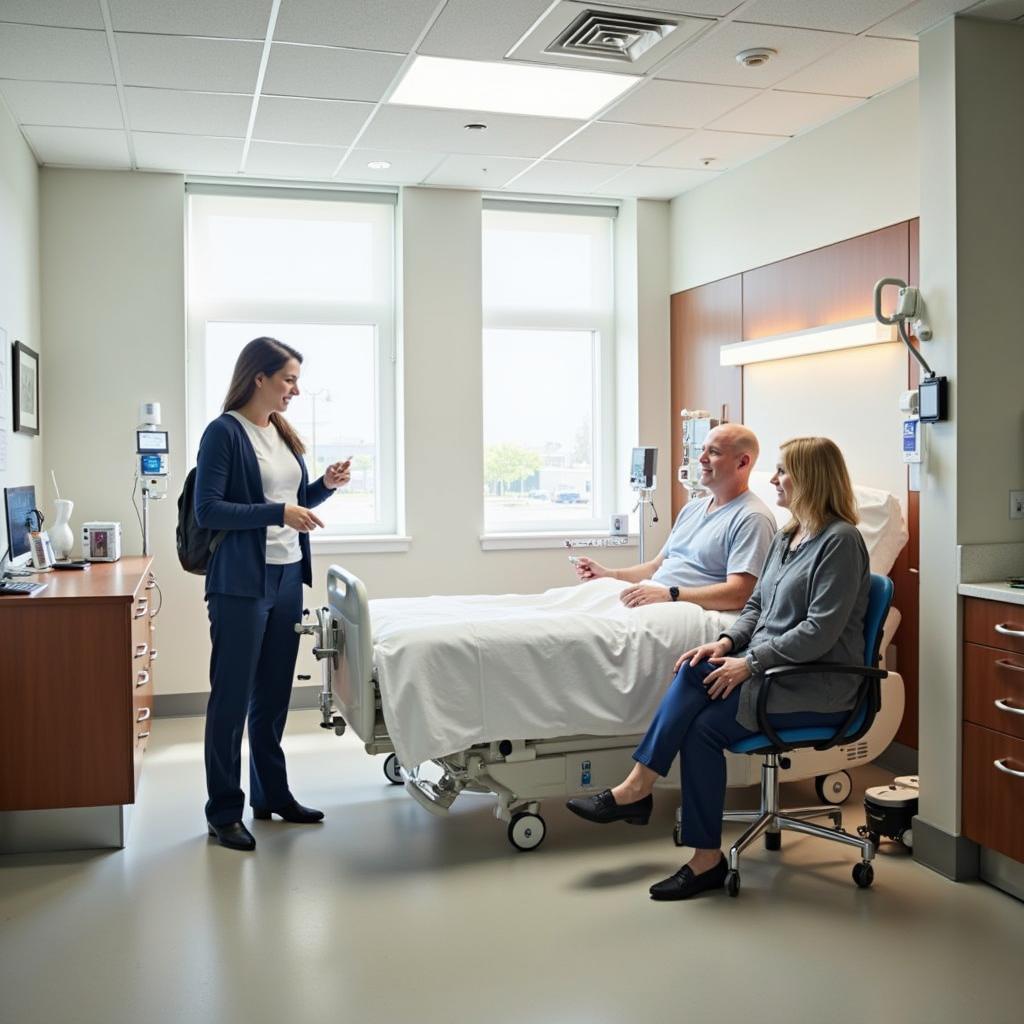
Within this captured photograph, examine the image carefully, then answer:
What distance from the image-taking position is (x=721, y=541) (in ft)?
12.5

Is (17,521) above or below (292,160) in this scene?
below

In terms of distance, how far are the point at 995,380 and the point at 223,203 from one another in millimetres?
3918

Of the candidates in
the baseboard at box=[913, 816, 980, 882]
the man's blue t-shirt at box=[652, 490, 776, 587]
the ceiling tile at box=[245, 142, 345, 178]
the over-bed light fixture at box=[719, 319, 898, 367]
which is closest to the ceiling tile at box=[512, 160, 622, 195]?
the ceiling tile at box=[245, 142, 345, 178]

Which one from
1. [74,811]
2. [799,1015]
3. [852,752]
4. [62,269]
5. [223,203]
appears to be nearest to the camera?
[799,1015]

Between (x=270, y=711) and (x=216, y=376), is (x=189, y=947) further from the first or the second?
(x=216, y=376)

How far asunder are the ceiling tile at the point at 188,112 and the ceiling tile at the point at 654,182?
6.38 ft

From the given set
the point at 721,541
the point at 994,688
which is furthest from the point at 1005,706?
the point at 721,541

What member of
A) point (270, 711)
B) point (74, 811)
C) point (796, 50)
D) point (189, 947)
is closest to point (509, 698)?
point (270, 711)

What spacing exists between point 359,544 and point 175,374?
4.09 ft

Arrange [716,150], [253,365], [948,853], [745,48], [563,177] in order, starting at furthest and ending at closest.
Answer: [563,177], [716,150], [745,48], [253,365], [948,853]

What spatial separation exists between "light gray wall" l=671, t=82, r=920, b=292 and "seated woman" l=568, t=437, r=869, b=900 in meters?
1.54

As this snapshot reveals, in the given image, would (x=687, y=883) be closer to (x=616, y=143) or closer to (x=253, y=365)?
(x=253, y=365)

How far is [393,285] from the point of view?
587cm

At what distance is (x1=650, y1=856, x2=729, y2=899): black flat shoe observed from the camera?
3.10 meters
